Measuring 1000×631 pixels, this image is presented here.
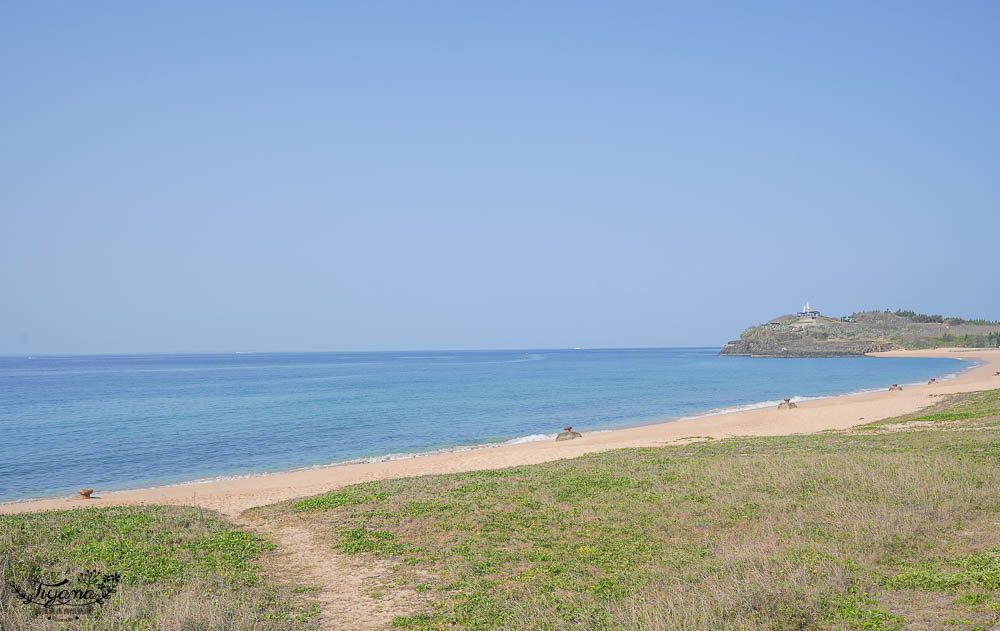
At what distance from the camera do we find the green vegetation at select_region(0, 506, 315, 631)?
25.2 feet

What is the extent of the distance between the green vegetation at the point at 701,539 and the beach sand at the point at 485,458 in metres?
5.03

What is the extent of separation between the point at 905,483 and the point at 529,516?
818cm

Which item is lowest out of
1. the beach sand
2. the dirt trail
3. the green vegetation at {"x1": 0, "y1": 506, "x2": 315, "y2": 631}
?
the beach sand

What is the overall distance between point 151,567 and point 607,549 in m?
8.20

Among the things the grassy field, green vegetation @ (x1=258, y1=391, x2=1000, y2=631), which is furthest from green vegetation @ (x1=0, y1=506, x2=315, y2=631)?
green vegetation @ (x1=258, y1=391, x2=1000, y2=631)

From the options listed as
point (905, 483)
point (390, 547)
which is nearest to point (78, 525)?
point (390, 547)

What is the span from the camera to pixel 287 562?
12.1 m

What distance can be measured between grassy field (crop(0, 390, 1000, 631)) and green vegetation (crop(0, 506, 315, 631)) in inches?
1.9

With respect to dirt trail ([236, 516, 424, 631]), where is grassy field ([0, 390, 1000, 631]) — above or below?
above

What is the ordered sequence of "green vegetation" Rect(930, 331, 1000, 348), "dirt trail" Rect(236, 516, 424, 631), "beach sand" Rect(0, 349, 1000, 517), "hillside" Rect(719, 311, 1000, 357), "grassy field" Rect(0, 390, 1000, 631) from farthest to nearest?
"hillside" Rect(719, 311, 1000, 357)
"green vegetation" Rect(930, 331, 1000, 348)
"beach sand" Rect(0, 349, 1000, 517)
"dirt trail" Rect(236, 516, 424, 631)
"grassy field" Rect(0, 390, 1000, 631)

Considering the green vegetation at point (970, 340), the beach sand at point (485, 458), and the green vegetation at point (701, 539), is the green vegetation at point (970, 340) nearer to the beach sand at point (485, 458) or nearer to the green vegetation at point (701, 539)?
the beach sand at point (485, 458)

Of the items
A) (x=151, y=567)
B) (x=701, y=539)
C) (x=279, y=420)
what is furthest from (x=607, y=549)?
(x=279, y=420)

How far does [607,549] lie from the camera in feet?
37.6

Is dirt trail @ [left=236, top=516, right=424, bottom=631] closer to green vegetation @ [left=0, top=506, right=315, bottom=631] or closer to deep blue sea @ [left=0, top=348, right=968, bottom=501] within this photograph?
green vegetation @ [left=0, top=506, right=315, bottom=631]
